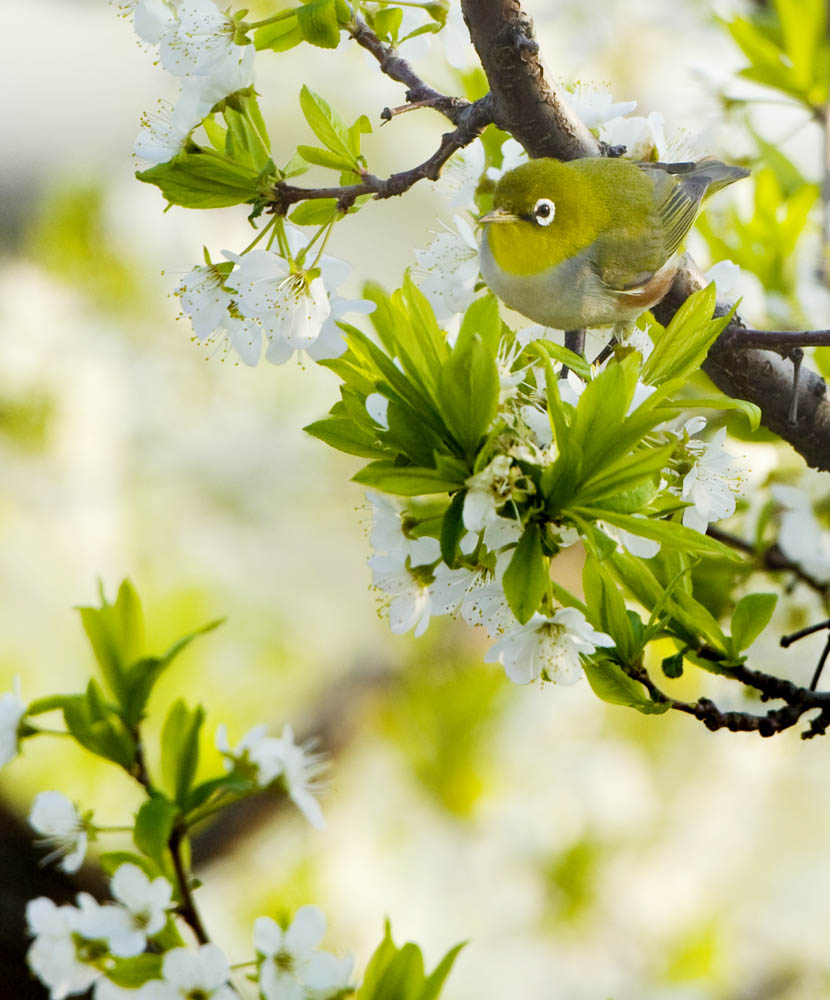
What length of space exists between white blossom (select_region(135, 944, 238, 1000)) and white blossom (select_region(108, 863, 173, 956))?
0.07 ft

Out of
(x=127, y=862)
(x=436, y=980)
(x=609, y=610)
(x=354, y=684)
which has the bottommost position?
(x=354, y=684)

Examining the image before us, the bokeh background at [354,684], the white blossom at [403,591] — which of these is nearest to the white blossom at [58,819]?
the white blossom at [403,591]

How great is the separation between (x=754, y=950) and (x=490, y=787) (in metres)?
0.85

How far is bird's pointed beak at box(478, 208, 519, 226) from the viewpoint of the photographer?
596 mm

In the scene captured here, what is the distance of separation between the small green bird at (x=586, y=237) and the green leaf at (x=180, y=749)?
0.33m

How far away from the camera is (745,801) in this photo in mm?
2639

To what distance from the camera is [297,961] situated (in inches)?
23.0

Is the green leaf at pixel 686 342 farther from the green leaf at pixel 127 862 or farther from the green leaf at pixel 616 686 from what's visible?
the green leaf at pixel 127 862

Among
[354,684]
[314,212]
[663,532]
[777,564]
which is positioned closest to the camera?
[663,532]

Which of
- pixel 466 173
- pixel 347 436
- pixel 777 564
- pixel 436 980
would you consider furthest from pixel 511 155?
pixel 436 980

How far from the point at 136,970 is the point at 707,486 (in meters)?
0.42

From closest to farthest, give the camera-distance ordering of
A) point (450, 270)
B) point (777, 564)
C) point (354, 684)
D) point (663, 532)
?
point (663, 532)
point (450, 270)
point (777, 564)
point (354, 684)

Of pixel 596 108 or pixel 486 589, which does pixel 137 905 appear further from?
pixel 596 108

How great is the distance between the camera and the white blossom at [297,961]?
1.90 ft
